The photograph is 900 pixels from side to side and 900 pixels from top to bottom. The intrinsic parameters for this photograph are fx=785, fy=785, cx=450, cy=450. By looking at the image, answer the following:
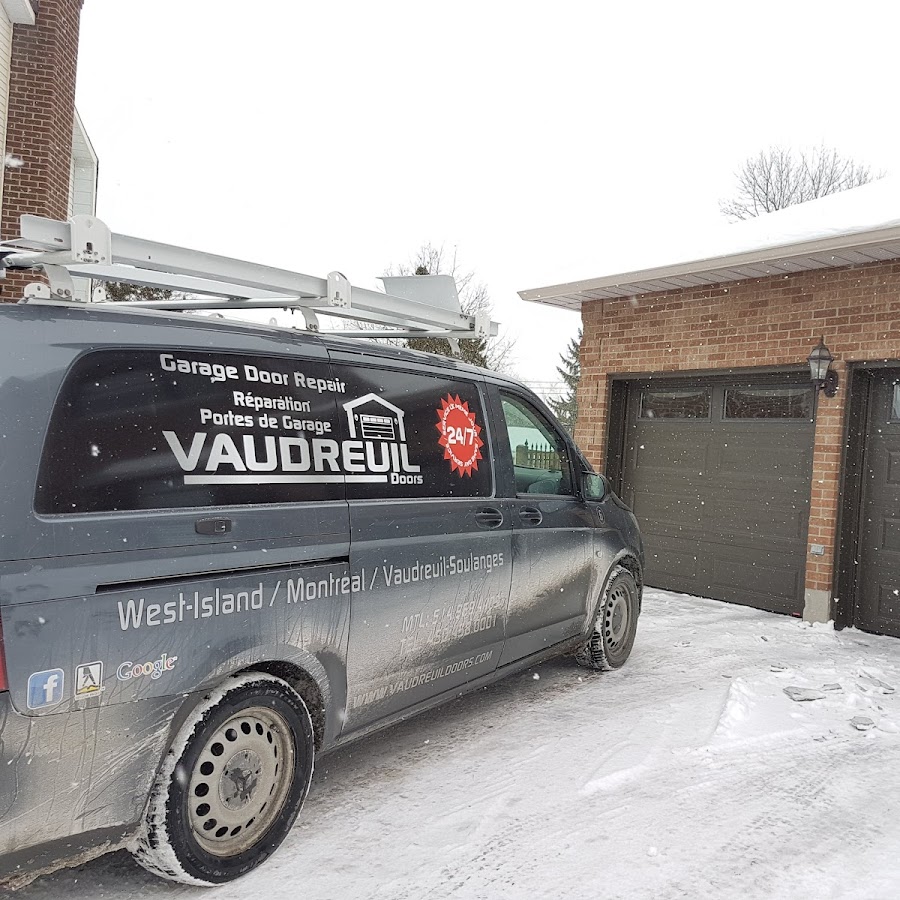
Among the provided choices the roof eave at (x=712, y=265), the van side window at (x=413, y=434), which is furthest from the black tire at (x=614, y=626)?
the roof eave at (x=712, y=265)

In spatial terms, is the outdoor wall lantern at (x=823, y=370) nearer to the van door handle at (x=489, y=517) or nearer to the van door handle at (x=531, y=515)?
the van door handle at (x=531, y=515)

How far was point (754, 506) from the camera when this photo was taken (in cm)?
765

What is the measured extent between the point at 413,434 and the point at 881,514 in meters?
5.02

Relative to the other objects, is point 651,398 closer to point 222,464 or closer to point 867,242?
point 867,242

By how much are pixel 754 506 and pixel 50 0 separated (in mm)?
10811

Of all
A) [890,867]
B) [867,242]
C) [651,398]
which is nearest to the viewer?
[890,867]

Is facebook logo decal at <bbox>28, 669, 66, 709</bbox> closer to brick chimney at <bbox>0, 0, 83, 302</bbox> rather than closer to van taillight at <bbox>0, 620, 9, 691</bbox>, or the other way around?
van taillight at <bbox>0, 620, 9, 691</bbox>

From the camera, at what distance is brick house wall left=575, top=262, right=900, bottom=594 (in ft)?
22.2

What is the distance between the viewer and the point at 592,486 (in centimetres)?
506

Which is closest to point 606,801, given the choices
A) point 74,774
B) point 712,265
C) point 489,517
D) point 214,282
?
point 489,517

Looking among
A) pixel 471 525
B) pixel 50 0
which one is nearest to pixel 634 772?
pixel 471 525

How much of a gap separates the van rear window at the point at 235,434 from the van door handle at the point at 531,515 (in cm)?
54

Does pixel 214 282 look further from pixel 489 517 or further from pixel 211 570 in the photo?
pixel 489 517

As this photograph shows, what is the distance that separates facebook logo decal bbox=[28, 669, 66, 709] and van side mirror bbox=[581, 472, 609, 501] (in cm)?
341
